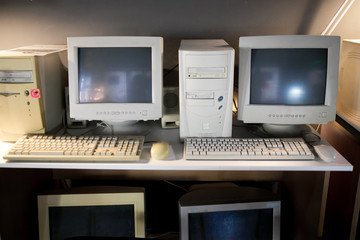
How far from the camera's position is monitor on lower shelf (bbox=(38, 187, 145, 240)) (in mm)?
1722

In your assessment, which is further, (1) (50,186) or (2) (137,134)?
(1) (50,186)

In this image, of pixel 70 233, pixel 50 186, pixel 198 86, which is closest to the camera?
pixel 198 86

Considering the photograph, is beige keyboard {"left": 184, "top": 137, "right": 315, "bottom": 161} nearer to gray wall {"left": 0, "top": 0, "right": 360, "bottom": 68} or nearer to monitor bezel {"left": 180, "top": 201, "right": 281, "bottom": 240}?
monitor bezel {"left": 180, "top": 201, "right": 281, "bottom": 240}

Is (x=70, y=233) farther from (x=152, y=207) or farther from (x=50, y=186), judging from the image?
(x=152, y=207)

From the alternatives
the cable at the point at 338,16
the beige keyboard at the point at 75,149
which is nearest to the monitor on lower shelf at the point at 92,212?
the beige keyboard at the point at 75,149

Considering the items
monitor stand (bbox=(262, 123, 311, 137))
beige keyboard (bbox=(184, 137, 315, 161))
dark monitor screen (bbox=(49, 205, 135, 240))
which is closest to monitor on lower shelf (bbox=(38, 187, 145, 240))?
dark monitor screen (bbox=(49, 205, 135, 240))

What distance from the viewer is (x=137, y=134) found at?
1.63m

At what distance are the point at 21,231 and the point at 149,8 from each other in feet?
3.98

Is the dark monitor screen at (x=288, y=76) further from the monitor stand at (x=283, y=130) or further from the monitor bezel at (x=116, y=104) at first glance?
the monitor bezel at (x=116, y=104)

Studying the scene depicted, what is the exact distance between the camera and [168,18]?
184 cm

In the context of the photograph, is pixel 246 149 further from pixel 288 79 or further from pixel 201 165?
pixel 288 79

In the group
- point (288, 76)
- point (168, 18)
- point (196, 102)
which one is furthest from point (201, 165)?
point (168, 18)

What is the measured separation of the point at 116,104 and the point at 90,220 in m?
0.60

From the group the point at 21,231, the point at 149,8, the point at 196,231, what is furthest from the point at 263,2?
the point at 21,231
